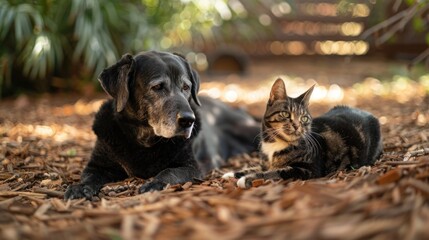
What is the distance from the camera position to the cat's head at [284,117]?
10.9ft

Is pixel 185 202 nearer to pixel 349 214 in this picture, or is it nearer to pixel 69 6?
pixel 349 214

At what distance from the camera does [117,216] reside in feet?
7.52

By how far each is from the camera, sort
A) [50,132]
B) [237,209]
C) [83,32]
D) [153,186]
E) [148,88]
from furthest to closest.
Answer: [83,32] → [50,132] → [148,88] → [153,186] → [237,209]

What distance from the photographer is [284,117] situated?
11.1ft

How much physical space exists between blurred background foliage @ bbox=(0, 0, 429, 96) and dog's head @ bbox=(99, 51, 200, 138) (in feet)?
13.4

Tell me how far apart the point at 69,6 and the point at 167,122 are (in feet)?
16.9

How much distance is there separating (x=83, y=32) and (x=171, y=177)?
4932 millimetres

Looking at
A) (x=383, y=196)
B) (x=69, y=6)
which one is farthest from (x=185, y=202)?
(x=69, y=6)

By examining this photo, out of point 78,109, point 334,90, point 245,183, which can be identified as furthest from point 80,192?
point 334,90

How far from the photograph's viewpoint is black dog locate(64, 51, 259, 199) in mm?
3533

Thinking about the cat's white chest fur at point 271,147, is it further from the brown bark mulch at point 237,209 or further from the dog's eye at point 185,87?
the dog's eye at point 185,87

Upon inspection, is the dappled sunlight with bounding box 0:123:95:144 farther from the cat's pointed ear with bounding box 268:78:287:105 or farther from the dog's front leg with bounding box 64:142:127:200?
the cat's pointed ear with bounding box 268:78:287:105

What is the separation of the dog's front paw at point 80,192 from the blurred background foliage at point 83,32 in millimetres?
4627

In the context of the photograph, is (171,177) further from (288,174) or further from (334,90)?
(334,90)
